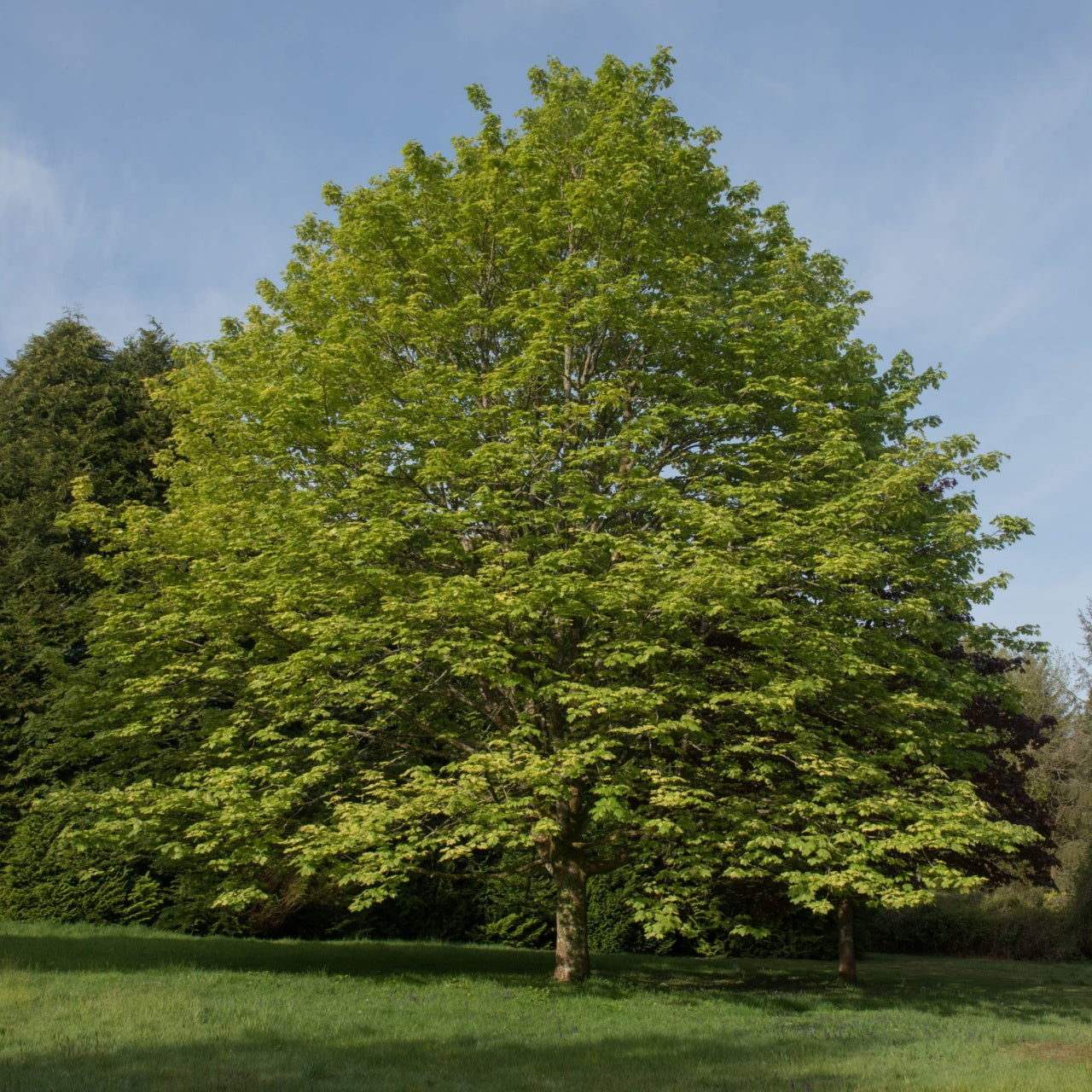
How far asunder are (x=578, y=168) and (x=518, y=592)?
7722mm

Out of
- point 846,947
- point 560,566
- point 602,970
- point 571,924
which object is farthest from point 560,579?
point 846,947

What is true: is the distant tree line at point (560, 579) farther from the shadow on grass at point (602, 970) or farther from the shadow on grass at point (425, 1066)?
the shadow on grass at point (425, 1066)

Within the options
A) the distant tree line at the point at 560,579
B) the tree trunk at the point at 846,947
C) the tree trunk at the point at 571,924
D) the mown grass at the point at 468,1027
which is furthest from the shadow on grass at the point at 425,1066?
the tree trunk at the point at 846,947

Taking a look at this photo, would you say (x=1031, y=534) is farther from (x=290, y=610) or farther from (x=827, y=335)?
(x=290, y=610)

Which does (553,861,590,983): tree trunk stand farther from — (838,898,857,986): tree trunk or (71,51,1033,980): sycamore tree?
(838,898,857,986): tree trunk

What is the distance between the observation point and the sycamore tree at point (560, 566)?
988 centimetres

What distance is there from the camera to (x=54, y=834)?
16.4m

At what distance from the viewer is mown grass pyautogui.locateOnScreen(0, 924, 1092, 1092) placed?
625 cm

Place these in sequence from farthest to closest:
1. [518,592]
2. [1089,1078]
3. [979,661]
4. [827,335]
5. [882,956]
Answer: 1. [882,956]
2. [979,661]
3. [827,335]
4. [518,592]
5. [1089,1078]

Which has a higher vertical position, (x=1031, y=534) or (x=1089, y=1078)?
(x=1031, y=534)

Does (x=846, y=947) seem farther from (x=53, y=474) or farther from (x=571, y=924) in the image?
(x=53, y=474)

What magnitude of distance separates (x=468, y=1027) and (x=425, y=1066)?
5.73 feet

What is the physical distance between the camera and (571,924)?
11.8 meters

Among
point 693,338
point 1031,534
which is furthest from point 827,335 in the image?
point 1031,534
